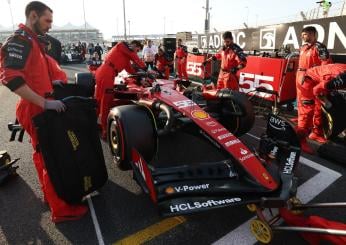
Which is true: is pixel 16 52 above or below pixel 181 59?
above

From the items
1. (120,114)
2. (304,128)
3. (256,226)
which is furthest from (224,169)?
(304,128)

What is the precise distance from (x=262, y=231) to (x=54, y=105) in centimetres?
192

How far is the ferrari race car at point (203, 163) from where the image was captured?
231cm

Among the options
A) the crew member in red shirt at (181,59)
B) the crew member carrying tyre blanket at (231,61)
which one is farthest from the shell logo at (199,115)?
the crew member in red shirt at (181,59)

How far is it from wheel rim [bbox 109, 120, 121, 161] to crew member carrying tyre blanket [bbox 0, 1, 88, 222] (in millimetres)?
716

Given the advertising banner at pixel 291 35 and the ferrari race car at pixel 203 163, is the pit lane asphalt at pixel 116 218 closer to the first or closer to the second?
the ferrari race car at pixel 203 163

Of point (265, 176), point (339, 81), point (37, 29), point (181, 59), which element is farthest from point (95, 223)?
point (181, 59)

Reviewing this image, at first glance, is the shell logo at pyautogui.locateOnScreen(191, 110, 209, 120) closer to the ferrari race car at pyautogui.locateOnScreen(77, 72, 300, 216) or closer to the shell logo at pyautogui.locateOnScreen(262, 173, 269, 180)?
the ferrari race car at pyautogui.locateOnScreen(77, 72, 300, 216)

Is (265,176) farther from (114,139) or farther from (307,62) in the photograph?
(307,62)

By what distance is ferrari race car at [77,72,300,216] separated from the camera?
7.59 feet

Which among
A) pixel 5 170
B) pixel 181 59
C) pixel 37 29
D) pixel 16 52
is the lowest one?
pixel 5 170

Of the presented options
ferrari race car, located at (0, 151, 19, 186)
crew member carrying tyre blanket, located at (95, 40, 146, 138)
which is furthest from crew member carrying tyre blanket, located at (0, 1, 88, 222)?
crew member carrying tyre blanket, located at (95, 40, 146, 138)

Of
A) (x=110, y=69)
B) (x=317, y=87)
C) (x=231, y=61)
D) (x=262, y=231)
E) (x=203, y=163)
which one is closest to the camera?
(x=262, y=231)

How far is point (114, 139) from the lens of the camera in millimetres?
3447
